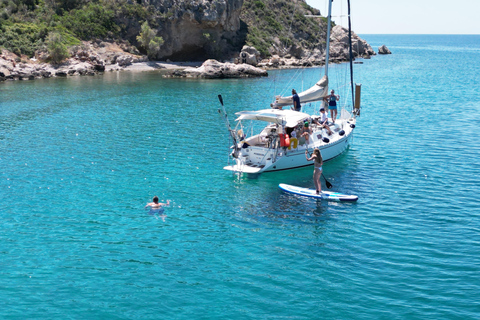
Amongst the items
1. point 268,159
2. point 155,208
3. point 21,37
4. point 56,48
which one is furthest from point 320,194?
point 21,37

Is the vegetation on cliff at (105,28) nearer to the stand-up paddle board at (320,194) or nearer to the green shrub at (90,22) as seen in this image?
the green shrub at (90,22)

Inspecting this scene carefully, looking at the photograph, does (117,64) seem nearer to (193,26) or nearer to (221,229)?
(193,26)

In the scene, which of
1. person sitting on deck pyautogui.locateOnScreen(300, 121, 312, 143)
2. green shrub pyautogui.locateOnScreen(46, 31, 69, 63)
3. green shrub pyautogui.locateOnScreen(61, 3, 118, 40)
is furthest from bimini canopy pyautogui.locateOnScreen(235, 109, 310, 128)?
green shrub pyautogui.locateOnScreen(61, 3, 118, 40)

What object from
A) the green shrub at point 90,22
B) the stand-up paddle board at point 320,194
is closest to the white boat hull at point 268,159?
the stand-up paddle board at point 320,194

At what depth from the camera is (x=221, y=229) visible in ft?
68.8

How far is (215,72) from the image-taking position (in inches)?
3068

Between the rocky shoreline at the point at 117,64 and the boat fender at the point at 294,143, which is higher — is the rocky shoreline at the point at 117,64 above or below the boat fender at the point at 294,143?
above

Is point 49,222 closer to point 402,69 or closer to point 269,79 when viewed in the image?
point 269,79

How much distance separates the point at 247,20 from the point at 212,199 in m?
97.6

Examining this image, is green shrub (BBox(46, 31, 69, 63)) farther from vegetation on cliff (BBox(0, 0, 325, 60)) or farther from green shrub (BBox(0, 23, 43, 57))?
green shrub (BBox(0, 23, 43, 57))

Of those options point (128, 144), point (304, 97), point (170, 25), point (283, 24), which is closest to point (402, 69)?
point (283, 24)

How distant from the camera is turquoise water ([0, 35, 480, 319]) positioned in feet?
50.5

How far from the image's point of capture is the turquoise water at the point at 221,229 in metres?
15.4

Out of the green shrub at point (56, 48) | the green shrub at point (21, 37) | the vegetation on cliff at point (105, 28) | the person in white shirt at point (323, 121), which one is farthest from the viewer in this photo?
the vegetation on cliff at point (105, 28)
